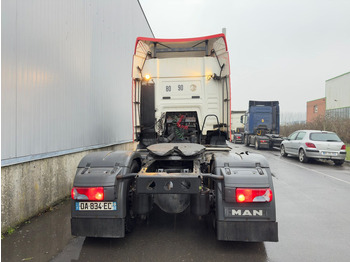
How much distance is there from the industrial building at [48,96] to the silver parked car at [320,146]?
9.08m

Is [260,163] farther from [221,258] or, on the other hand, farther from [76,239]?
[76,239]

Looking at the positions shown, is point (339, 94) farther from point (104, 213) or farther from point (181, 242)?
point (104, 213)

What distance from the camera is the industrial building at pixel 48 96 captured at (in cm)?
388

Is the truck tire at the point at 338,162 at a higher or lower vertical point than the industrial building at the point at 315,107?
lower

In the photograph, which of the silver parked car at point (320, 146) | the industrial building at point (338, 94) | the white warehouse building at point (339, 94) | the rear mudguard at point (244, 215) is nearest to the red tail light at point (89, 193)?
the rear mudguard at point (244, 215)

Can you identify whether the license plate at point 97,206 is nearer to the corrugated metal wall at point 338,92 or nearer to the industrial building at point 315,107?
the corrugated metal wall at point 338,92

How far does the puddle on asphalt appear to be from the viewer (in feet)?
10.3

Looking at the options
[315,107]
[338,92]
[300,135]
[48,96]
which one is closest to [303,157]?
[300,135]

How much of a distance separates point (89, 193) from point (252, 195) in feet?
6.72

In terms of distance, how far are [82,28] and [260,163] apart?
5893mm

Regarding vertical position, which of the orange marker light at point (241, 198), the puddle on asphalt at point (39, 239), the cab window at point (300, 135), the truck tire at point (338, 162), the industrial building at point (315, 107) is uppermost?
the industrial building at point (315, 107)

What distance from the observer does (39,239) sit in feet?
11.8

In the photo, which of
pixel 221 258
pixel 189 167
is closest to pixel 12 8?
pixel 189 167

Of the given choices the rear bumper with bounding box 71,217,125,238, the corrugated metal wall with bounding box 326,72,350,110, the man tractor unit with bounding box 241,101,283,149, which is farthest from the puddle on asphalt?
the corrugated metal wall with bounding box 326,72,350,110
